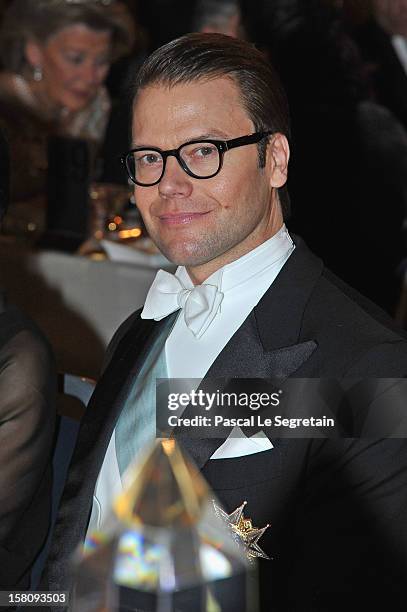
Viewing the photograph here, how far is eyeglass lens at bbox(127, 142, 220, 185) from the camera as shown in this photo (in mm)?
1188

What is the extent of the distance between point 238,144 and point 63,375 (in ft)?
1.82

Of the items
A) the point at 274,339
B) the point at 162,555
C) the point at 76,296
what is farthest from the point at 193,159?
the point at 76,296

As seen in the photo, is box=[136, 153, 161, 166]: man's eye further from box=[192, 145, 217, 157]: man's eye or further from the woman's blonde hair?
the woman's blonde hair

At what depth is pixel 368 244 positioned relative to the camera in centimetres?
284

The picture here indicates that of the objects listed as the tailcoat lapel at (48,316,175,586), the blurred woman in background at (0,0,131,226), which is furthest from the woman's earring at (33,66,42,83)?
the tailcoat lapel at (48,316,175,586)

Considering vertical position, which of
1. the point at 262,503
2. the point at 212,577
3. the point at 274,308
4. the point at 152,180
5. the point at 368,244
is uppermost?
the point at 368,244

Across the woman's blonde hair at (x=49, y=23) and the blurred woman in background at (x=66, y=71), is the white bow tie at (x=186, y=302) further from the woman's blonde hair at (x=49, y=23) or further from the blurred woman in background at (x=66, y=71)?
the woman's blonde hair at (x=49, y=23)

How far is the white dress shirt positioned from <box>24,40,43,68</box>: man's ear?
2.38m

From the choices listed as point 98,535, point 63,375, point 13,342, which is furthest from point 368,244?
point 98,535

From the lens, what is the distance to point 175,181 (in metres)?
1.20

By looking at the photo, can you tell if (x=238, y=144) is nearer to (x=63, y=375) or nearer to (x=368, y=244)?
(x=63, y=375)

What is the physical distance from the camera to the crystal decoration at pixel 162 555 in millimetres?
612

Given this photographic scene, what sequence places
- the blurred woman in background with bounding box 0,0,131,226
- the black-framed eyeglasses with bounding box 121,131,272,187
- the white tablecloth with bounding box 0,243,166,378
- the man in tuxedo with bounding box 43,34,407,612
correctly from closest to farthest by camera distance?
the man in tuxedo with bounding box 43,34,407,612, the black-framed eyeglasses with bounding box 121,131,272,187, the white tablecloth with bounding box 0,243,166,378, the blurred woman in background with bounding box 0,0,131,226

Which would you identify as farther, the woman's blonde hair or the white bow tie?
the woman's blonde hair
